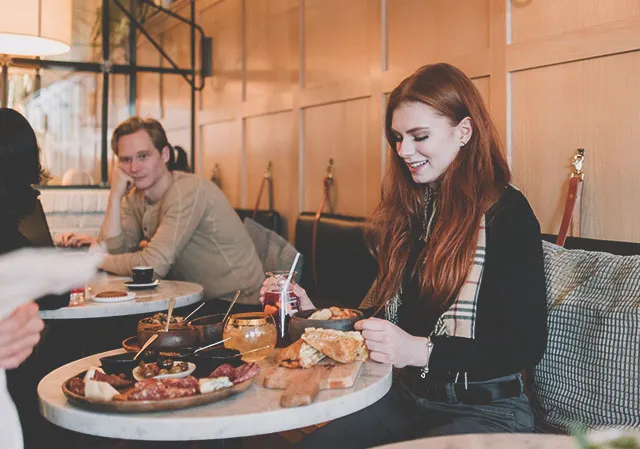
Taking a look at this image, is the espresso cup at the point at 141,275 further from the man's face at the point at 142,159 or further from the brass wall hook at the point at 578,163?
the brass wall hook at the point at 578,163

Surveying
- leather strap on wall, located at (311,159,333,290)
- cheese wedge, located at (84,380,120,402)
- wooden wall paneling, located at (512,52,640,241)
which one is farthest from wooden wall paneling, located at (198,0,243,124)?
cheese wedge, located at (84,380,120,402)

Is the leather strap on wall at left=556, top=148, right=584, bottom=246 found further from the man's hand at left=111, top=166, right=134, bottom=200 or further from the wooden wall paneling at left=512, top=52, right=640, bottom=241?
the man's hand at left=111, top=166, right=134, bottom=200

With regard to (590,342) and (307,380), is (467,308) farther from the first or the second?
(307,380)

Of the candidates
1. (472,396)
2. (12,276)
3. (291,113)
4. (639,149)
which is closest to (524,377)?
(472,396)

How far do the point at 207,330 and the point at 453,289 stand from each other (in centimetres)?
66

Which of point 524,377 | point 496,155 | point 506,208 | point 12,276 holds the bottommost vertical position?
point 524,377

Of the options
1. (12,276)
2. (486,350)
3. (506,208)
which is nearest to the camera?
(12,276)

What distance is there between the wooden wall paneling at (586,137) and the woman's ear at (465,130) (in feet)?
2.10

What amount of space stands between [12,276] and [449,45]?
2460mm

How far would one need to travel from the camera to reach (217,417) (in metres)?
1.27

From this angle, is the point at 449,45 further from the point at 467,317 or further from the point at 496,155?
the point at 467,317

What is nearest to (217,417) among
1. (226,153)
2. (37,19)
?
(37,19)

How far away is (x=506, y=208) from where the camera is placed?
6.29 feet

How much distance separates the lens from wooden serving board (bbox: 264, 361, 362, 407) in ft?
4.39
